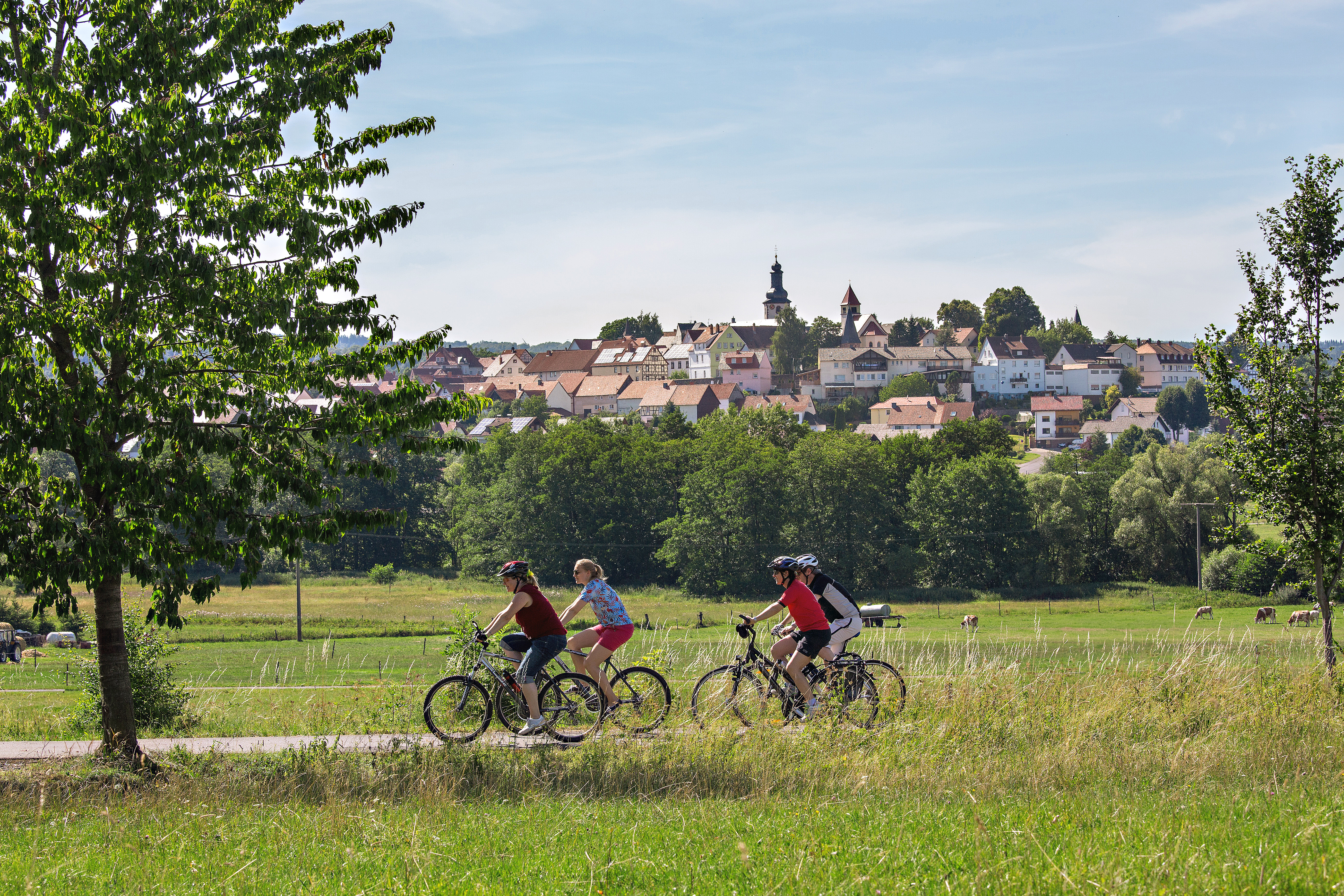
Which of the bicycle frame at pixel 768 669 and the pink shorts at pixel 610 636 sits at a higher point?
the pink shorts at pixel 610 636

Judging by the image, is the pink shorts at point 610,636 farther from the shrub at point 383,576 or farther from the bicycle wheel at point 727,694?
the shrub at point 383,576

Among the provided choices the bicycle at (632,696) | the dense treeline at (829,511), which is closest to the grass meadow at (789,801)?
the bicycle at (632,696)

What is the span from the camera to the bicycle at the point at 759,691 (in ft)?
32.6

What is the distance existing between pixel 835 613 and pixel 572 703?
8.40ft

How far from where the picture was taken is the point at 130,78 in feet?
29.5

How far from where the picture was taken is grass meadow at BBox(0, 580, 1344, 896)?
5312 mm

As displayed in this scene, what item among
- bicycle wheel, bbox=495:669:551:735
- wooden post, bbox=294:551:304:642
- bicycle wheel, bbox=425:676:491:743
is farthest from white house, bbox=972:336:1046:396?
bicycle wheel, bbox=425:676:491:743

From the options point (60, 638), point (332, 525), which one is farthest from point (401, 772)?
point (60, 638)

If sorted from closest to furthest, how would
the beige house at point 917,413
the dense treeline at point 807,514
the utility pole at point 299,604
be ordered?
the utility pole at point 299,604
the dense treeline at point 807,514
the beige house at point 917,413

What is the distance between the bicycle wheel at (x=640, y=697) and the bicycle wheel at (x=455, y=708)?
45.8 inches

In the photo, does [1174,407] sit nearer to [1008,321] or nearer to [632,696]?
[1008,321]

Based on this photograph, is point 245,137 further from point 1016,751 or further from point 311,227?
point 1016,751

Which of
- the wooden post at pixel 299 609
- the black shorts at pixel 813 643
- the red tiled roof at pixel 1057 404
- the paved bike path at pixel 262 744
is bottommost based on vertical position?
the wooden post at pixel 299 609

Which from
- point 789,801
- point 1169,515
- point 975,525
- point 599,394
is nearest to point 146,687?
point 789,801
